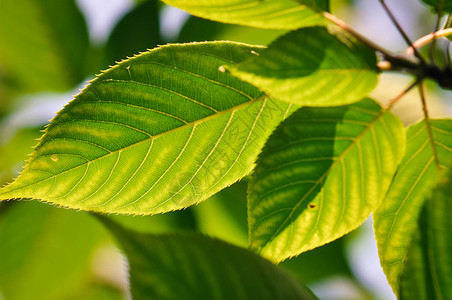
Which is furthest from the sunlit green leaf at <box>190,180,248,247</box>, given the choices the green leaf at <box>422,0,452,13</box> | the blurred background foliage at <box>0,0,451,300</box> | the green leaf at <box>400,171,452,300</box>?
the green leaf at <box>400,171,452,300</box>

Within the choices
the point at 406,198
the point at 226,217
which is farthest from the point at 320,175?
the point at 226,217

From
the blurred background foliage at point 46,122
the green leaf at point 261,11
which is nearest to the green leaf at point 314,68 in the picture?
the green leaf at point 261,11

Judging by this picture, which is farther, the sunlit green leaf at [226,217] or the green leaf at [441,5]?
the sunlit green leaf at [226,217]

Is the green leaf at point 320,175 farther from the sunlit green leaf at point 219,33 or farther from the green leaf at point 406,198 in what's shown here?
the sunlit green leaf at point 219,33

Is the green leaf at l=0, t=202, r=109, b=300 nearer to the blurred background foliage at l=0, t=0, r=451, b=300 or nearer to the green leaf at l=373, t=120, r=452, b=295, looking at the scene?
the blurred background foliage at l=0, t=0, r=451, b=300

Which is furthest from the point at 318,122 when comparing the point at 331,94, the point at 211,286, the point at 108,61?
the point at 108,61

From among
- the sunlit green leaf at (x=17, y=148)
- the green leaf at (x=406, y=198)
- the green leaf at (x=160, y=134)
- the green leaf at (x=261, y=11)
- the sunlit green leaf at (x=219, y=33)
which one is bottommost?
the green leaf at (x=406, y=198)
